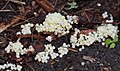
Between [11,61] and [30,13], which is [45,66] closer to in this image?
[11,61]

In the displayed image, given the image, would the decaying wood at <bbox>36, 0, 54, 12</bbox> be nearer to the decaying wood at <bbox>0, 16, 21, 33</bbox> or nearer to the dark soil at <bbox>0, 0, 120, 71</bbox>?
the dark soil at <bbox>0, 0, 120, 71</bbox>

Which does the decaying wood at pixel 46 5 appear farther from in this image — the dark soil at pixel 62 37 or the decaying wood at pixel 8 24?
the decaying wood at pixel 8 24

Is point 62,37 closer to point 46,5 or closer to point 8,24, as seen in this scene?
point 46,5

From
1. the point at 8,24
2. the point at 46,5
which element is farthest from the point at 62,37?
the point at 8,24

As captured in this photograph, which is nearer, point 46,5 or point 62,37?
point 62,37

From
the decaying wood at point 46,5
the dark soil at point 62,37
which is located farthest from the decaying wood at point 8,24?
the decaying wood at point 46,5

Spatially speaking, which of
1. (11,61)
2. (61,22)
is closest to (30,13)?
(61,22)

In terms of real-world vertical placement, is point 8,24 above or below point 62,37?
above

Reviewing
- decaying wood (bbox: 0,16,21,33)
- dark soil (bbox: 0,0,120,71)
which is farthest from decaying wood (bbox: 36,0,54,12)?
decaying wood (bbox: 0,16,21,33)
